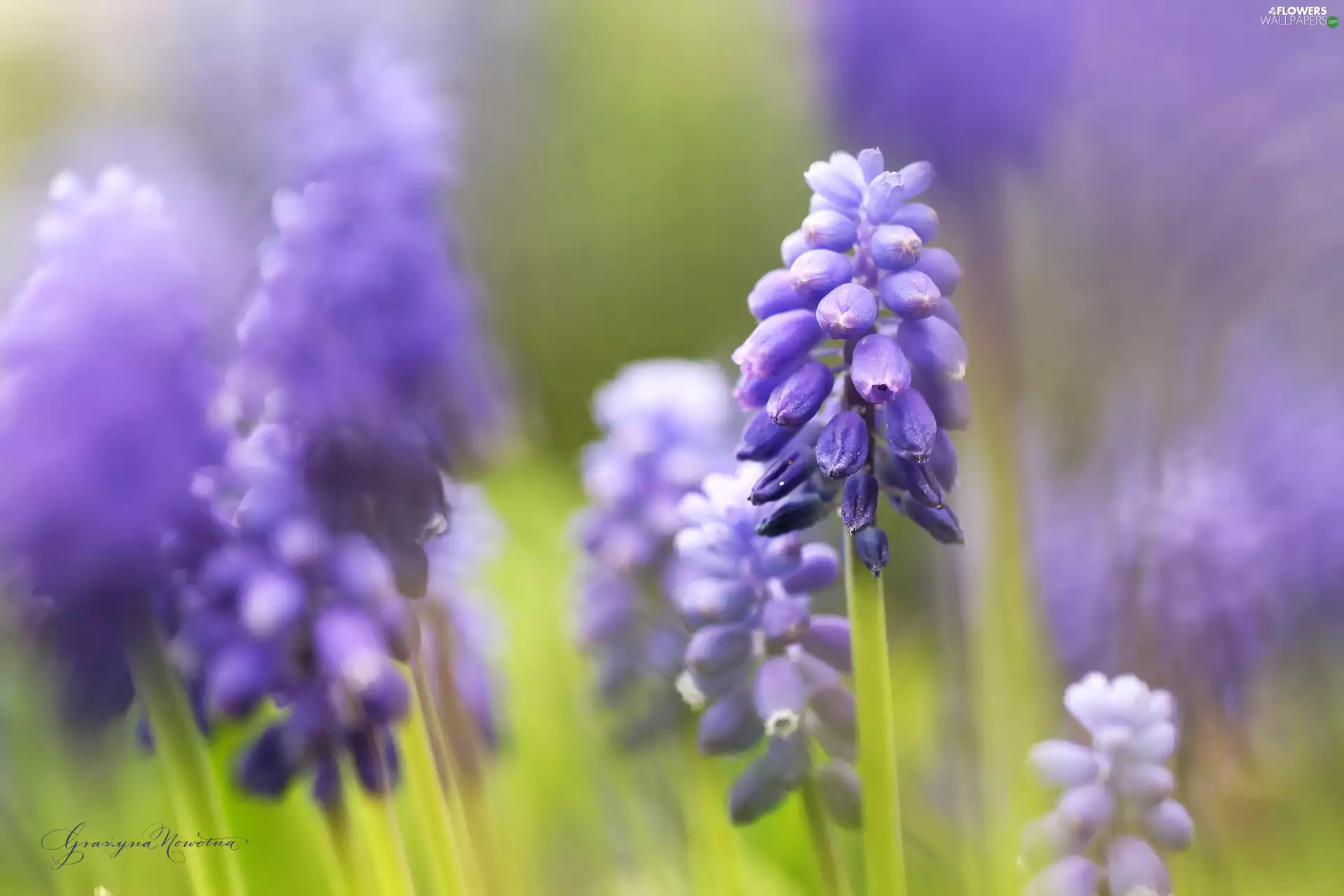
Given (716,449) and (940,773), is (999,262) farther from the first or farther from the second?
(940,773)

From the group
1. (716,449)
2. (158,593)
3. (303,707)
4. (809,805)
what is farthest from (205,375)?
(809,805)

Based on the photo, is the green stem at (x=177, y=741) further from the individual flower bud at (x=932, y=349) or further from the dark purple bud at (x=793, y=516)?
the individual flower bud at (x=932, y=349)

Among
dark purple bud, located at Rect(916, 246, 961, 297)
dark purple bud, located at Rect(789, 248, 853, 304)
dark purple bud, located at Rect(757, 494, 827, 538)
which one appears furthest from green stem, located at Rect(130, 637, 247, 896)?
dark purple bud, located at Rect(916, 246, 961, 297)

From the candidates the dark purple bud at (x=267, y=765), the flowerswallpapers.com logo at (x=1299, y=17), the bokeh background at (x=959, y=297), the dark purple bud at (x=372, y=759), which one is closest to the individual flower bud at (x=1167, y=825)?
the bokeh background at (x=959, y=297)

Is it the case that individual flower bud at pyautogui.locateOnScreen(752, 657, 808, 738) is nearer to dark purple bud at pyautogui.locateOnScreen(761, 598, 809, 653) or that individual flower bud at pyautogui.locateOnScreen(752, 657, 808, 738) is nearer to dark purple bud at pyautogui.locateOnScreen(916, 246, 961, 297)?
dark purple bud at pyautogui.locateOnScreen(761, 598, 809, 653)

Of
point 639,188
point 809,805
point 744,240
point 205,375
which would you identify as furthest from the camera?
point 639,188

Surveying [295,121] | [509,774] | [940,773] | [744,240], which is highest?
[295,121]
